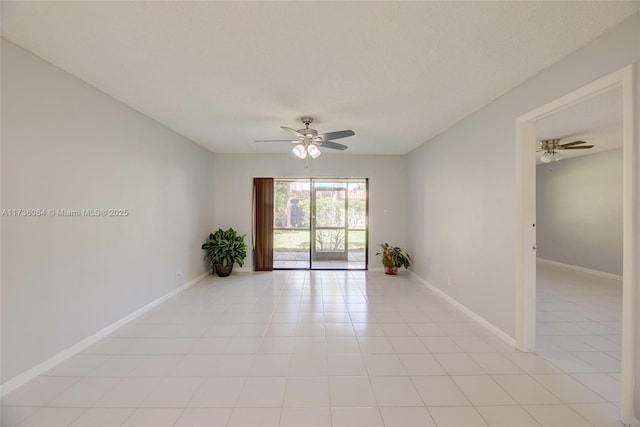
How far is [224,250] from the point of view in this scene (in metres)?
4.91

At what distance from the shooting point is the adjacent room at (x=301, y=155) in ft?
5.30

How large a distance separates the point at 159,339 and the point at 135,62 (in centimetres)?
256

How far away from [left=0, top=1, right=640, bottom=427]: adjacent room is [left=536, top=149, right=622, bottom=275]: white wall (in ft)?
5.57

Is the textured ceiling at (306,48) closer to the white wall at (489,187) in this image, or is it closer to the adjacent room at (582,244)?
the white wall at (489,187)

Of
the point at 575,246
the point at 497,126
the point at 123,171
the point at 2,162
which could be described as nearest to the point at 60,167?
the point at 2,162

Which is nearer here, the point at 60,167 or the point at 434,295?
the point at 60,167

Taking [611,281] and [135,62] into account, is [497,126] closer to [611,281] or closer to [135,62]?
[135,62]

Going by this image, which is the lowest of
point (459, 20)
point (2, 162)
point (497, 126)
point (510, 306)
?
point (510, 306)

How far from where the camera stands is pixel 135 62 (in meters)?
2.08

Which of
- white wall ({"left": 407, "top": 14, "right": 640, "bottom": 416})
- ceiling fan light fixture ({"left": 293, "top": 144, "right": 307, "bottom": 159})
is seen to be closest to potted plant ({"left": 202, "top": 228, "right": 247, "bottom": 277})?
ceiling fan light fixture ({"left": 293, "top": 144, "right": 307, "bottom": 159})

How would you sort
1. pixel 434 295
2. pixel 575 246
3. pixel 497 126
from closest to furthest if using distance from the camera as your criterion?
pixel 497 126
pixel 434 295
pixel 575 246

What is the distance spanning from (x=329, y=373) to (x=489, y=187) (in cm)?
253

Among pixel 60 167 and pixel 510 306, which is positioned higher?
pixel 60 167

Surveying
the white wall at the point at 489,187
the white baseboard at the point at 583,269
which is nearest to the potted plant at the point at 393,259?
the white wall at the point at 489,187
